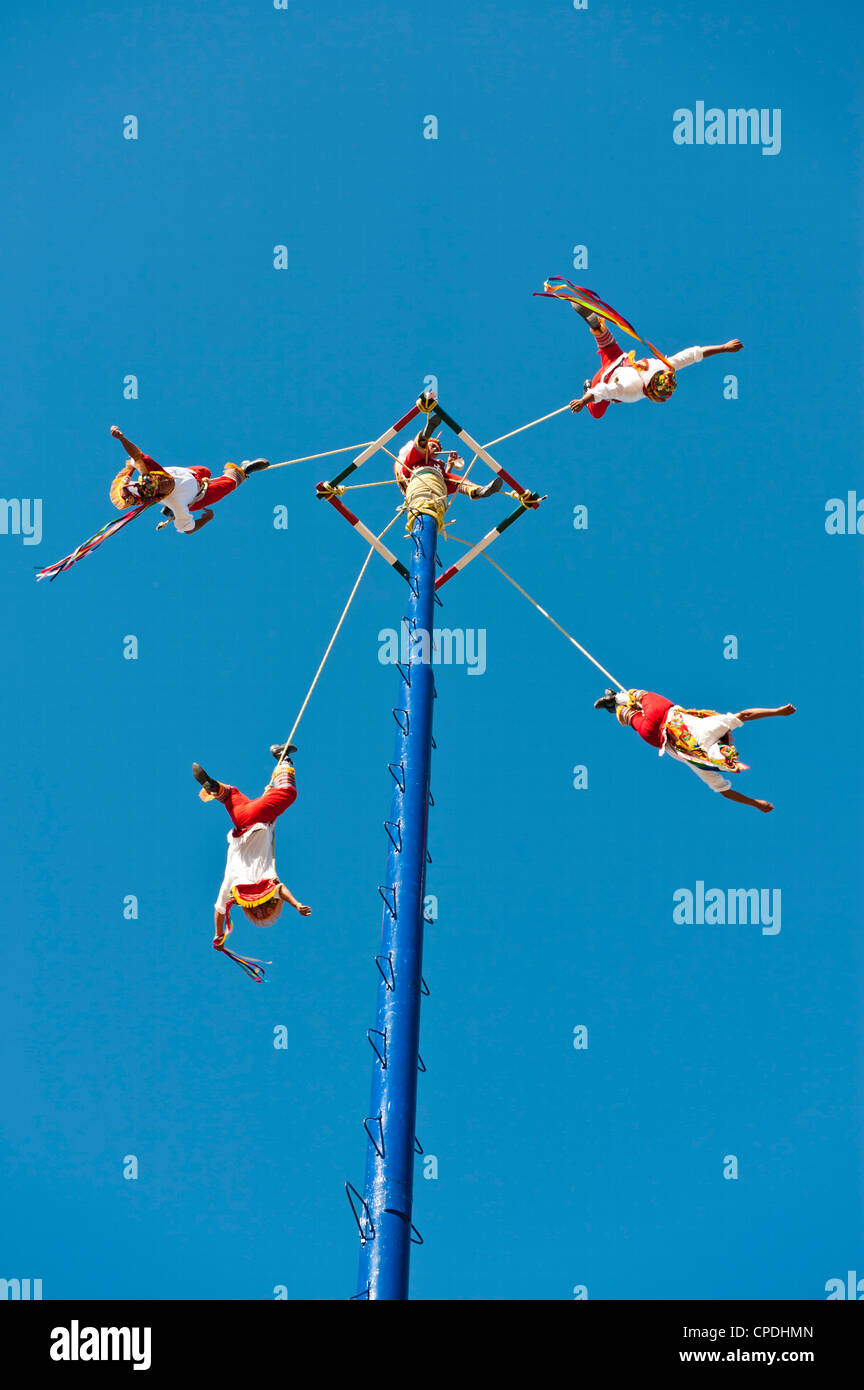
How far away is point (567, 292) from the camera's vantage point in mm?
15852

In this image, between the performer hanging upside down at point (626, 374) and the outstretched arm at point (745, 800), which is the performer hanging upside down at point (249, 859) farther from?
the performer hanging upside down at point (626, 374)

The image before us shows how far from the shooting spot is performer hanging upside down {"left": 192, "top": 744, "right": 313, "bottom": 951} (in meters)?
12.7

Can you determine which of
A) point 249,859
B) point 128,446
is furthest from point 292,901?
point 128,446

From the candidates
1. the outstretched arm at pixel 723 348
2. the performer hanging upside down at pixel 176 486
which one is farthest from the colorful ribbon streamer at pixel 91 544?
the outstretched arm at pixel 723 348

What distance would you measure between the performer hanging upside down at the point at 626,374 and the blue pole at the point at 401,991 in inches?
114

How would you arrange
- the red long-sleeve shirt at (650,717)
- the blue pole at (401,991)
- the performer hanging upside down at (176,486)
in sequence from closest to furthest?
the blue pole at (401,991), the red long-sleeve shirt at (650,717), the performer hanging upside down at (176,486)

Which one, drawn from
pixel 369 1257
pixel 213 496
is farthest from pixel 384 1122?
pixel 213 496

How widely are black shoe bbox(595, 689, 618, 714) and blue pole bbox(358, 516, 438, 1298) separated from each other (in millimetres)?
1793

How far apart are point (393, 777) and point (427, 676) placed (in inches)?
55.6

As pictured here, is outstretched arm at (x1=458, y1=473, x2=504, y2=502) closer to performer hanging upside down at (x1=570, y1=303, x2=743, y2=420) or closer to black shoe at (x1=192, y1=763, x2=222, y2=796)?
performer hanging upside down at (x1=570, y1=303, x2=743, y2=420)

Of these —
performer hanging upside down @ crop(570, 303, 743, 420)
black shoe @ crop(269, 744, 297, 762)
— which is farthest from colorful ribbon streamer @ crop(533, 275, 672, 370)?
black shoe @ crop(269, 744, 297, 762)

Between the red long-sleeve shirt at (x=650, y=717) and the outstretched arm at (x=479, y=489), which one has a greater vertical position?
the outstretched arm at (x=479, y=489)

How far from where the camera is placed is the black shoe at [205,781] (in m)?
12.8
